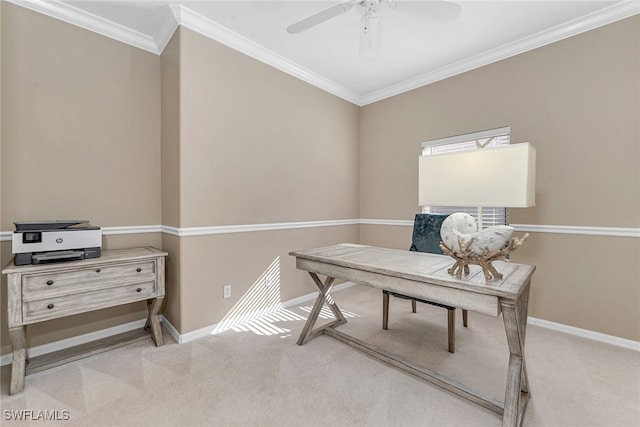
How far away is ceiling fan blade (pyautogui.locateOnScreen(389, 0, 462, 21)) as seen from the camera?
161cm

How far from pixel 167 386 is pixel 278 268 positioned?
1.43m

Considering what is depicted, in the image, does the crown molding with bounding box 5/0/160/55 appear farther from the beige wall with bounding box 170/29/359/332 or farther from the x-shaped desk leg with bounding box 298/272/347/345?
the x-shaped desk leg with bounding box 298/272/347/345

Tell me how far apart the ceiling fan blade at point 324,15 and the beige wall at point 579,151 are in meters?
1.92

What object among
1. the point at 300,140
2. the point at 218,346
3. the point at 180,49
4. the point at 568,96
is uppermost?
the point at 180,49

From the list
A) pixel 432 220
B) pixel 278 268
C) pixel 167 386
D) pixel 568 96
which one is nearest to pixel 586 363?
pixel 432 220

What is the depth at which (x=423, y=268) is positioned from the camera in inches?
63.7

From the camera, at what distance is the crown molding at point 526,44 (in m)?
2.12

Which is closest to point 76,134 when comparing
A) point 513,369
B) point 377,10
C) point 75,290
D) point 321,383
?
point 75,290

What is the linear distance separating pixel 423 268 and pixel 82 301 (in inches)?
88.7

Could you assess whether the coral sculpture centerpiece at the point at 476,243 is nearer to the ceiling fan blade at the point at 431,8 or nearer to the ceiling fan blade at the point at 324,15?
the ceiling fan blade at the point at 431,8

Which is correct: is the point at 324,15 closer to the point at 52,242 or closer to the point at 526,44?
the point at 526,44

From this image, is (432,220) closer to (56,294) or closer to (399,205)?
(399,205)

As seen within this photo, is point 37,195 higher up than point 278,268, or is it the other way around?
point 37,195

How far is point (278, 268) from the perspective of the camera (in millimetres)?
2926
